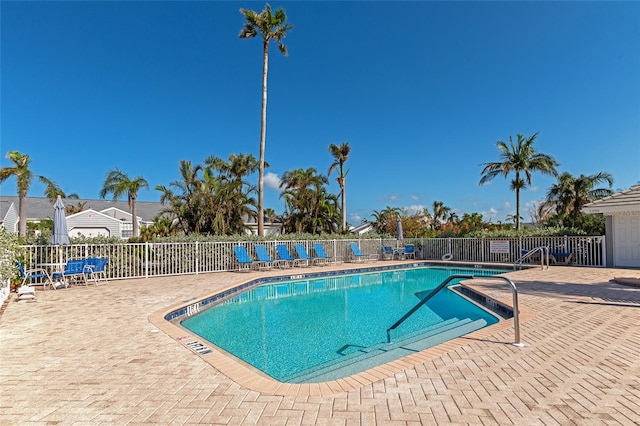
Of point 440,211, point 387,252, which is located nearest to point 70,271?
point 387,252

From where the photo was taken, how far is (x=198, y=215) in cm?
1995

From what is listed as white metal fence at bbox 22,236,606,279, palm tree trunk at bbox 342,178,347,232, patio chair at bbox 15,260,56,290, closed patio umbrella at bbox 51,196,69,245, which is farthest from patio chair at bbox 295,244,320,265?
palm tree trunk at bbox 342,178,347,232

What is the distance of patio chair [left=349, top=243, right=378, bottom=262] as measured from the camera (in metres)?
17.5

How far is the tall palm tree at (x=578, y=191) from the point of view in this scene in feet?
79.0

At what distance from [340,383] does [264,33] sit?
1958cm

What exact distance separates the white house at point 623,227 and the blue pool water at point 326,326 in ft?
27.7

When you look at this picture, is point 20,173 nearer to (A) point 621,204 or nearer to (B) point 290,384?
(B) point 290,384

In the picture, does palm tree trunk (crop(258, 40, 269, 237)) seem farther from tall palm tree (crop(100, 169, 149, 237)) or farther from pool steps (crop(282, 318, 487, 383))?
pool steps (crop(282, 318, 487, 383))

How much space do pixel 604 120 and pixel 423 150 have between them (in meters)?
12.1

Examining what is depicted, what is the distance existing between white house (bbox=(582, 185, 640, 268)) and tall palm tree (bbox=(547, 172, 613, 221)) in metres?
11.7

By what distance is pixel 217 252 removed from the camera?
13.5 meters

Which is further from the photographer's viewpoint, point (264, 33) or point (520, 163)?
point (520, 163)

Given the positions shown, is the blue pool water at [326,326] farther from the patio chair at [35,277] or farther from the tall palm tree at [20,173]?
the tall palm tree at [20,173]

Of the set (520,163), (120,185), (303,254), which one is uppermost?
(520,163)
